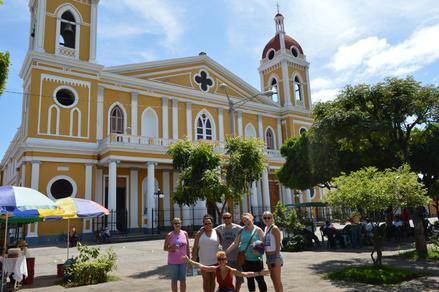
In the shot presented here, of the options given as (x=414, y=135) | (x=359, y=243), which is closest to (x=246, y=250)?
(x=359, y=243)

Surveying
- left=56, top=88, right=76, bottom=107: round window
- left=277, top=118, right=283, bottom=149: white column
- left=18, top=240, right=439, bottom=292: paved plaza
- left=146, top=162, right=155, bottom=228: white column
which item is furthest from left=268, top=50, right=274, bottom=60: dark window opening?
left=18, top=240, right=439, bottom=292: paved plaza

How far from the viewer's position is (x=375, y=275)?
26.0 feet

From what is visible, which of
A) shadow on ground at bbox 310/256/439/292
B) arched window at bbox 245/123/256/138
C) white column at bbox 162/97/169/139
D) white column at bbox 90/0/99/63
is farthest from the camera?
arched window at bbox 245/123/256/138

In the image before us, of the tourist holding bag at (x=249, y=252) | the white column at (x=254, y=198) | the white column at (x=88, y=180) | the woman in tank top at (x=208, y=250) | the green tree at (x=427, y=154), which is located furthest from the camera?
the white column at (x=254, y=198)

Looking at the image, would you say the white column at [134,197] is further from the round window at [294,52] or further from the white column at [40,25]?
the round window at [294,52]

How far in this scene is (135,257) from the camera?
1340 cm

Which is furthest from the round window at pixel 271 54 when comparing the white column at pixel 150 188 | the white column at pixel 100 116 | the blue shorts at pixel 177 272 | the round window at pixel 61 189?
the blue shorts at pixel 177 272

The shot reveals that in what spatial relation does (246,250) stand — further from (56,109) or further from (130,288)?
(56,109)

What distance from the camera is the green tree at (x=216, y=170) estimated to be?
11898 millimetres

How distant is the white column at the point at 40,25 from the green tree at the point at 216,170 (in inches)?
559

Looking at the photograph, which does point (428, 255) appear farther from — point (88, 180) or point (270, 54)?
point (270, 54)

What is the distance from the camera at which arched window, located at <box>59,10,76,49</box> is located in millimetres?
23625

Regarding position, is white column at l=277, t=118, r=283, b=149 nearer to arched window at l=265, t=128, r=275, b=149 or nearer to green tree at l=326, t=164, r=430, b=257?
arched window at l=265, t=128, r=275, b=149

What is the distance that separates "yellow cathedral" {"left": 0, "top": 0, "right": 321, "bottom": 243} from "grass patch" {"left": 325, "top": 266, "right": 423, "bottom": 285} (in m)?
13.3
